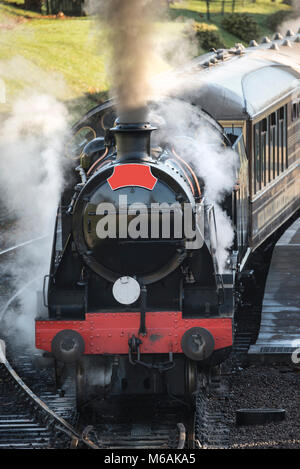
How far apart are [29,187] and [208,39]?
1625 cm

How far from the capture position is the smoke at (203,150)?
24.1ft

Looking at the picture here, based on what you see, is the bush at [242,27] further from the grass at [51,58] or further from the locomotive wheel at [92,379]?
the locomotive wheel at [92,379]

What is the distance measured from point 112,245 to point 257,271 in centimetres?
583

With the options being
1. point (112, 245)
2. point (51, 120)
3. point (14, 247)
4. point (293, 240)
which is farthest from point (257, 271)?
point (51, 120)

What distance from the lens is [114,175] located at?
21.7ft

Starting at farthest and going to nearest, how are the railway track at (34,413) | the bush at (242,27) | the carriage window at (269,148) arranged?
the bush at (242,27) < the carriage window at (269,148) < the railway track at (34,413)

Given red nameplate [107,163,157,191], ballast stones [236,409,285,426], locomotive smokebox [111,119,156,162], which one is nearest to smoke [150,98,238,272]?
locomotive smokebox [111,119,156,162]

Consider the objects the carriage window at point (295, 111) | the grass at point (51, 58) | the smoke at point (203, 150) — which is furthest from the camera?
the grass at point (51, 58)

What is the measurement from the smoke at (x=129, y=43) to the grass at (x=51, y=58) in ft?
57.1

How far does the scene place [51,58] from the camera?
29688 mm

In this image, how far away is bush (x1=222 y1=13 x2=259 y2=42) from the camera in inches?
1486

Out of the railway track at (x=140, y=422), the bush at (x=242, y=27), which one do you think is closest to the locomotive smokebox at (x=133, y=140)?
the railway track at (x=140, y=422)

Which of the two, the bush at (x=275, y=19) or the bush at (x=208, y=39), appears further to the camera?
the bush at (x=275, y=19)

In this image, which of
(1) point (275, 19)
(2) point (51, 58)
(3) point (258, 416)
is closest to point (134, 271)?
(3) point (258, 416)
